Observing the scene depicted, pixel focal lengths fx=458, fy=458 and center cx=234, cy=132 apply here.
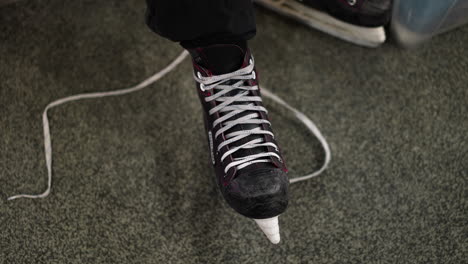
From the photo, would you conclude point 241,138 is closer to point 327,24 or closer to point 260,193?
point 260,193

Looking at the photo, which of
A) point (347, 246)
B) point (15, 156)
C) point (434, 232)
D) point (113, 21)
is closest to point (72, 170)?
point (15, 156)

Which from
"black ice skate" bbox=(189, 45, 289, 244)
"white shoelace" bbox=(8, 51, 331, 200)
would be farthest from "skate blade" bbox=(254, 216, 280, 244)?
"white shoelace" bbox=(8, 51, 331, 200)

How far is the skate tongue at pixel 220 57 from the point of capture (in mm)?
608

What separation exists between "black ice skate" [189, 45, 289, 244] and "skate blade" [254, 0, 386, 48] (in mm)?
257

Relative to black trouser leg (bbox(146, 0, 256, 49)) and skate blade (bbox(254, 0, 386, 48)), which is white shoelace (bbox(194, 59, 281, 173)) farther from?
skate blade (bbox(254, 0, 386, 48))

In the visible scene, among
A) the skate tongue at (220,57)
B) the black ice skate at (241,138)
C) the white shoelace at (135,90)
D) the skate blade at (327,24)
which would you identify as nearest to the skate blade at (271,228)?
the black ice skate at (241,138)

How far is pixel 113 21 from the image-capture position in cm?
86

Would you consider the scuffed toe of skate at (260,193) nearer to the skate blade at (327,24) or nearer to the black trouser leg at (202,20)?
the black trouser leg at (202,20)

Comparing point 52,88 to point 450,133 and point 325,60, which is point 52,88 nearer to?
point 325,60

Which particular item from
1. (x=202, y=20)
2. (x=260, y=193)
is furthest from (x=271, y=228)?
(x=202, y=20)

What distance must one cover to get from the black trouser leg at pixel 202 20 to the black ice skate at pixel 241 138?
0.03 meters

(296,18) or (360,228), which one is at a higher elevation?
(296,18)

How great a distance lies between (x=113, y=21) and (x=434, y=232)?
2.18 ft

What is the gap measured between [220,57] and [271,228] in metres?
0.25
